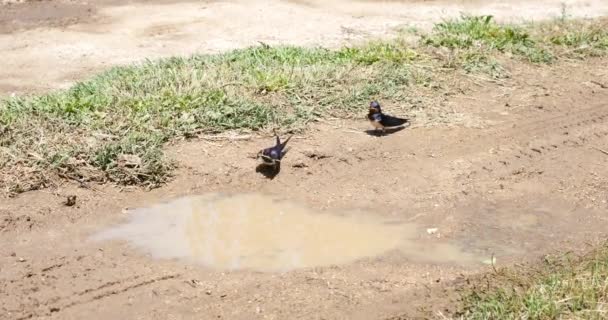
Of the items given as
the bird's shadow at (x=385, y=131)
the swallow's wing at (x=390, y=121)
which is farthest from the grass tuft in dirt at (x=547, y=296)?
the bird's shadow at (x=385, y=131)

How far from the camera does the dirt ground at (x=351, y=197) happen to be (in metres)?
5.16

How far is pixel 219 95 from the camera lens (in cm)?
767

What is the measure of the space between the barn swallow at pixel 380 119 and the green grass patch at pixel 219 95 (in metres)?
0.51

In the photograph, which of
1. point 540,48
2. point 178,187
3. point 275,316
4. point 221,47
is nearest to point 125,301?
point 275,316

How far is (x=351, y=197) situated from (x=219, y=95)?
1.88 m

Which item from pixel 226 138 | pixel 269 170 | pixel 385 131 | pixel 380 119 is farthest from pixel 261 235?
pixel 385 131

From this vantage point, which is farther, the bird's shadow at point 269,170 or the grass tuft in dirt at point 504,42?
the grass tuft in dirt at point 504,42

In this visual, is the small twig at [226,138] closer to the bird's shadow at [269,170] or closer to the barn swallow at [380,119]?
the bird's shadow at [269,170]

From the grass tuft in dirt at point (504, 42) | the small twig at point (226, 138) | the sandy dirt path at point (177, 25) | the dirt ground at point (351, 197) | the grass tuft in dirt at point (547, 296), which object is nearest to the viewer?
the grass tuft in dirt at point (547, 296)

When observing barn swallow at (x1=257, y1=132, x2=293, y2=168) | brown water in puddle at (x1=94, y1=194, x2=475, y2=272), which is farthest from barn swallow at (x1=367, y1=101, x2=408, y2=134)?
brown water in puddle at (x1=94, y1=194, x2=475, y2=272)

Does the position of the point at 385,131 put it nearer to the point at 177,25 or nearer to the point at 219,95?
the point at 219,95

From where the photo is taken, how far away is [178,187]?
21.2 ft

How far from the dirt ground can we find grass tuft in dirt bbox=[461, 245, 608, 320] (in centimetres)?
25

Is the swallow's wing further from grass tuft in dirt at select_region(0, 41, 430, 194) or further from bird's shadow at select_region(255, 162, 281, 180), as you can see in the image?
bird's shadow at select_region(255, 162, 281, 180)
